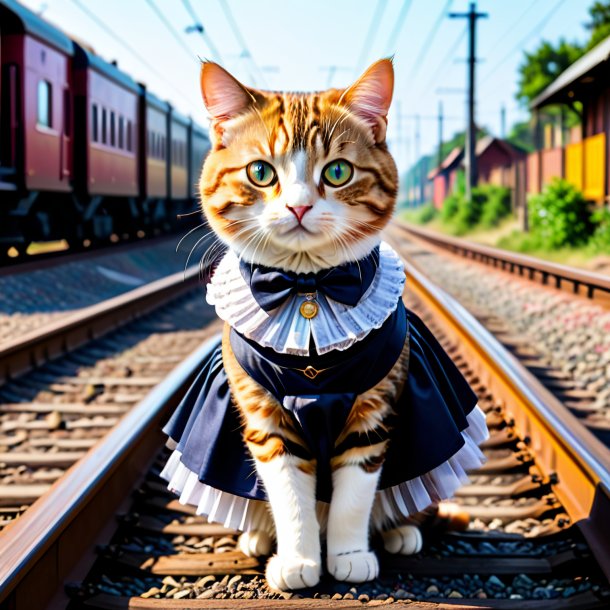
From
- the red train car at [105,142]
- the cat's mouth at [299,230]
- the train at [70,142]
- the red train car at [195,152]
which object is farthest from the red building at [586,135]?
the cat's mouth at [299,230]

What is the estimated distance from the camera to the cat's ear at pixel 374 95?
78.7 inches

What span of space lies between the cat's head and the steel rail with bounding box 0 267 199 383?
3055 mm

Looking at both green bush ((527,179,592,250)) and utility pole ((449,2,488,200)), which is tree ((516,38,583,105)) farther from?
green bush ((527,179,592,250))

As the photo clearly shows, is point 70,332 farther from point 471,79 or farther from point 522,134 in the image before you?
point 522,134

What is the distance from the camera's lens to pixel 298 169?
1951 millimetres

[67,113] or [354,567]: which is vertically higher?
[67,113]

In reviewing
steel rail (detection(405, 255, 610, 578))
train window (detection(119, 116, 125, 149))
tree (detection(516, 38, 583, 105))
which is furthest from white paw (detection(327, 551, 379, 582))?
tree (detection(516, 38, 583, 105))

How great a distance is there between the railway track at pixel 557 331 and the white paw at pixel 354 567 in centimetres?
191

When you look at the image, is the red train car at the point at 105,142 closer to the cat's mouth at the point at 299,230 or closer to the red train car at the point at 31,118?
the red train car at the point at 31,118

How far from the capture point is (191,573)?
239cm

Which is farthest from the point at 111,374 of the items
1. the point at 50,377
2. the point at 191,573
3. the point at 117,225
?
the point at 117,225

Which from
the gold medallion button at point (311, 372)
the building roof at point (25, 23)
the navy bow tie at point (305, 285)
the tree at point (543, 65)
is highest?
the tree at point (543, 65)

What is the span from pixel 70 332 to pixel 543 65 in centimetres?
4842

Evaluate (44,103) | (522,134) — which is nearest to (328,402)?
(44,103)
